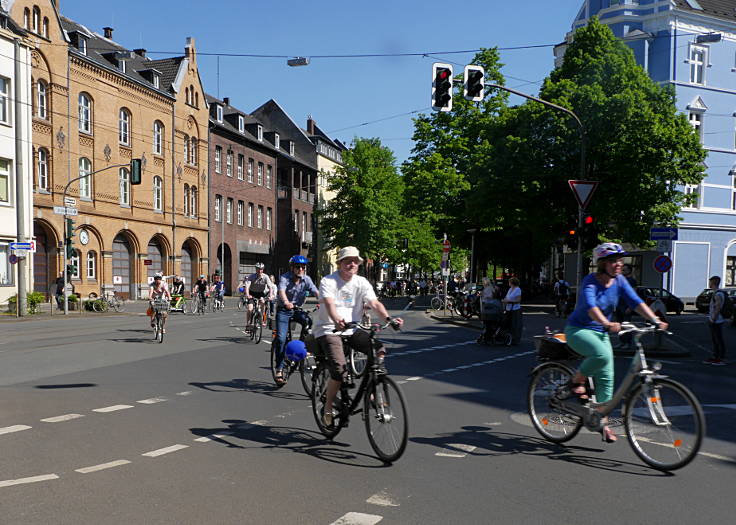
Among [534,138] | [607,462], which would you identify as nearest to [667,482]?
[607,462]

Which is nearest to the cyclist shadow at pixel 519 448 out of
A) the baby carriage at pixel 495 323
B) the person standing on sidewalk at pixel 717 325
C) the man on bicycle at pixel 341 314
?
the man on bicycle at pixel 341 314

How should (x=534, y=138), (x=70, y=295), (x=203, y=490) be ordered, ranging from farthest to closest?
1. (x=534, y=138)
2. (x=70, y=295)
3. (x=203, y=490)

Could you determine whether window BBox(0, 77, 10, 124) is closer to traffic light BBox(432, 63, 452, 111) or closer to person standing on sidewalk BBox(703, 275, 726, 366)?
traffic light BBox(432, 63, 452, 111)

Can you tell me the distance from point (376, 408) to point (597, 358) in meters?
1.87

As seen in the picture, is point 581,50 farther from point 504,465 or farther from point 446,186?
point 504,465

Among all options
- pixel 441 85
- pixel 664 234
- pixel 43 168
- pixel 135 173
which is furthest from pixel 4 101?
pixel 664 234

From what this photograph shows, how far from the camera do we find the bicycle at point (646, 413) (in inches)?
201

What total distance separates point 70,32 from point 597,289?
37.9 metres

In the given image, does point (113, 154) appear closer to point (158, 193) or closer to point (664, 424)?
point (158, 193)

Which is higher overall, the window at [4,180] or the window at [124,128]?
the window at [124,128]

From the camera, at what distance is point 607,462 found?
5473mm

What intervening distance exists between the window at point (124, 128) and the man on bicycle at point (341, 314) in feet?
121

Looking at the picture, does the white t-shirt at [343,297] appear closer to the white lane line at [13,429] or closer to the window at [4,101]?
the white lane line at [13,429]

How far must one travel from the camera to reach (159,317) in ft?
51.8
